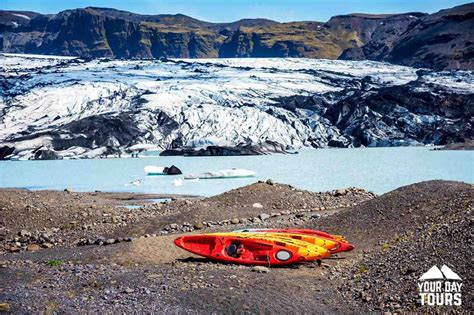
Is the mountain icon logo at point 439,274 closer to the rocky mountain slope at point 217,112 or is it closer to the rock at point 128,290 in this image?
the rock at point 128,290

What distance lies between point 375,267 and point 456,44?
137752 mm

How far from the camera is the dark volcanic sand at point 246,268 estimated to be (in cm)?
912

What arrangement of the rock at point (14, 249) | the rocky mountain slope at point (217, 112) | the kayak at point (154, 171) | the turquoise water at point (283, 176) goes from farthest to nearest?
the rocky mountain slope at point (217, 112) < the kayak at point (154, 171) < the turquoise water at point (283, 176) < the rock at point (14, 249)

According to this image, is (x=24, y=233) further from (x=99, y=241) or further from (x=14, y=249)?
(x=99, y=241)

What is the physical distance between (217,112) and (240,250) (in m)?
61.4

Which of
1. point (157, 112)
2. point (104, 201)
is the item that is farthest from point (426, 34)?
point (104, 201)

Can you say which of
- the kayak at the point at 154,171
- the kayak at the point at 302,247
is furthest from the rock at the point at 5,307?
the kayak at the point at 154,171

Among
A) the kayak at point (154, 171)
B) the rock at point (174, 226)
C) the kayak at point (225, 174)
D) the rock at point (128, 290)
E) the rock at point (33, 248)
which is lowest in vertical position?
the kayak at point (154, 171)

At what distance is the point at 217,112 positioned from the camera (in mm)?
73250

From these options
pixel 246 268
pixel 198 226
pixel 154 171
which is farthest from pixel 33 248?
pixel 154 171

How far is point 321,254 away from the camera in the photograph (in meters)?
11.8

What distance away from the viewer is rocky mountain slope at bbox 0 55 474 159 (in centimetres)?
6869

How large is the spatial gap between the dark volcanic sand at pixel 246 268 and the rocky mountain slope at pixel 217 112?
49.9 m

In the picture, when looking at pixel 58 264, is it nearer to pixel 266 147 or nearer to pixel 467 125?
pixel 266 147
